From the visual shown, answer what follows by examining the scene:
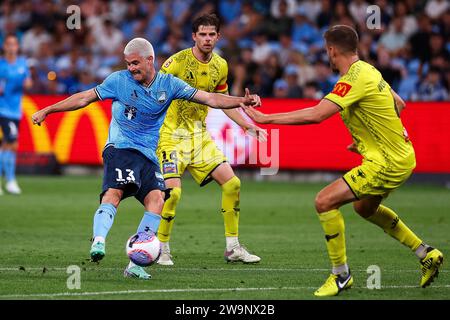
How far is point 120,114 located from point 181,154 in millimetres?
1907

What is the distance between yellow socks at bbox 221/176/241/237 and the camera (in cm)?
1146

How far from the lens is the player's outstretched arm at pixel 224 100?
922 centimetres

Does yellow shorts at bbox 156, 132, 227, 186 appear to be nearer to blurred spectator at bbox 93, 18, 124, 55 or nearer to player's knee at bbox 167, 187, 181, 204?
player's knee at bbox 167, 187, 181, 204

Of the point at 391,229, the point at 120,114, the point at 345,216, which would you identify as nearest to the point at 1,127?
the point at 345,216

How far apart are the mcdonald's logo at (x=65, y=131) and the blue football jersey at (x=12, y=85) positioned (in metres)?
2.82

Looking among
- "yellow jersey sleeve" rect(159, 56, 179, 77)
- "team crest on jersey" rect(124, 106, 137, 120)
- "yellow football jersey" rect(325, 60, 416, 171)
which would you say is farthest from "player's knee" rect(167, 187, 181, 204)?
"yellow football jersey" rect(325, 60, 416, 171)

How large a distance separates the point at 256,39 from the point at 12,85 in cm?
747

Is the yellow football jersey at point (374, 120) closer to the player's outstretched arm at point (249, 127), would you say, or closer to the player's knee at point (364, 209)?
the player's knee at point (364, 209)

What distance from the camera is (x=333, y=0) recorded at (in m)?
24.9

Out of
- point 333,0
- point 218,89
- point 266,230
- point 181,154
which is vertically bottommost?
point 266,230

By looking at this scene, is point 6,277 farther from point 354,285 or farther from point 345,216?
point 345,216

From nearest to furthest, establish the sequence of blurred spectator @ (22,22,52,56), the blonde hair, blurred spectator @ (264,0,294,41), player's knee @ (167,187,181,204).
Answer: the blonde hair → player's knee @ (167,187,181,204) → blurred spectator @ (264,0,294,41) → blurred spectator @ (22,22,52,56)

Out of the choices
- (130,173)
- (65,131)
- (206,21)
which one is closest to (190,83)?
(206,21)

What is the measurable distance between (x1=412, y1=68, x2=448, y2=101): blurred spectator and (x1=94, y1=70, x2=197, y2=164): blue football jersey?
12.6 metres
